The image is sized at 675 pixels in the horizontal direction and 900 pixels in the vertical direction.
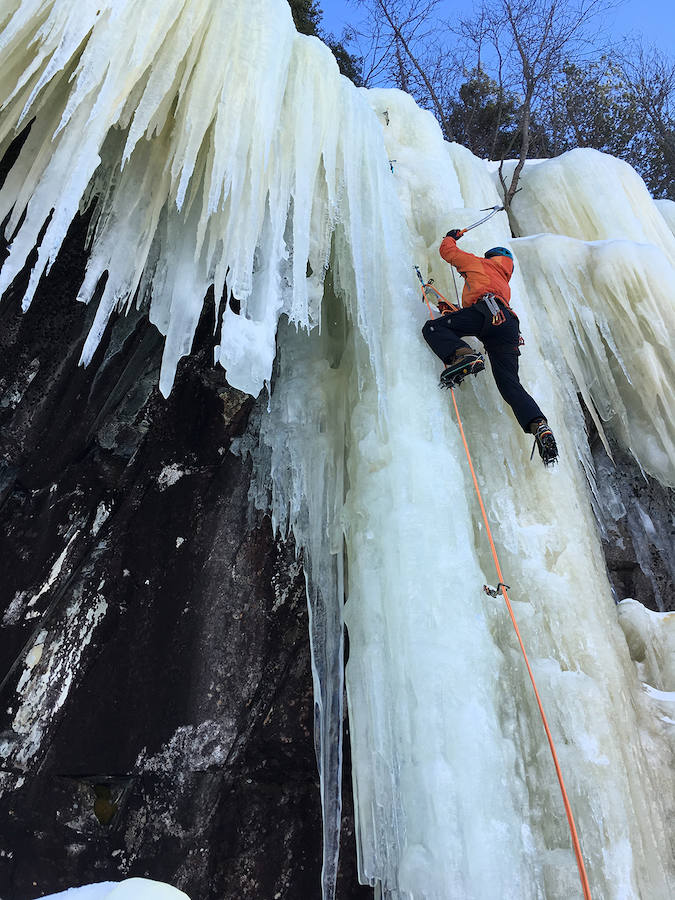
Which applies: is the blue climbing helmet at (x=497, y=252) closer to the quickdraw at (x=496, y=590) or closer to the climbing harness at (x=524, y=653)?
the climbing harness at (x=524, y=653)

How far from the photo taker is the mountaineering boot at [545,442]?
9.18 feet

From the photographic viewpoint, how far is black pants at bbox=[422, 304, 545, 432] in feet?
9.71

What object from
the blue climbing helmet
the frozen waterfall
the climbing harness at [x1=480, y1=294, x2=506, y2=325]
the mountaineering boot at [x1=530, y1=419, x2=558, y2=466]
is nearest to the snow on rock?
the frozen waterfall

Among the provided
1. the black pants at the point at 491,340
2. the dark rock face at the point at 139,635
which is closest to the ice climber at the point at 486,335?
the black pants at the point at 491,340

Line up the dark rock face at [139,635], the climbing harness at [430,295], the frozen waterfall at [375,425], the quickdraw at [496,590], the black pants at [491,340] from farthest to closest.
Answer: the climbing harness at [430,295] < the black pants at [491,340] < the dark rock face at [139,635] < the quickdraw at [496,590] < the frozen waterfall at [375,425]

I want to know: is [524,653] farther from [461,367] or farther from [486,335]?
[486,335]

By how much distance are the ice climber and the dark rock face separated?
1.28 metres

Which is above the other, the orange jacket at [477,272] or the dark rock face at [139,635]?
the orange jacket at [477,272]

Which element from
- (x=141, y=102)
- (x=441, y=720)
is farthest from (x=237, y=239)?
(x=441, y=720)

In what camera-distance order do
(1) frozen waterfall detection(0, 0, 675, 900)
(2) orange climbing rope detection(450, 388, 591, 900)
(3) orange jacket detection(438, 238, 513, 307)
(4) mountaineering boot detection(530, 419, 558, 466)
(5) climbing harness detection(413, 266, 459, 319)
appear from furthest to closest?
(5) climbing harness detection(413, 266, 459, 319), (3) orange jacket detection(438, 238, 513, 307), (4) mountaineering boot detection(530, 419, 558, 466), (1) frozen waterfall detection(0, 0, 675, 900), (2) orange climbing rope detection(450, 388, 591, 900)

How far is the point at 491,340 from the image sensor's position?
10.2 feet

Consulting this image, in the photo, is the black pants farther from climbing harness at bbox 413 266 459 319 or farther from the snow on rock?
the snow on rock

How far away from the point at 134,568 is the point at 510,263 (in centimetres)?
260

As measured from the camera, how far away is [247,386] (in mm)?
2607
